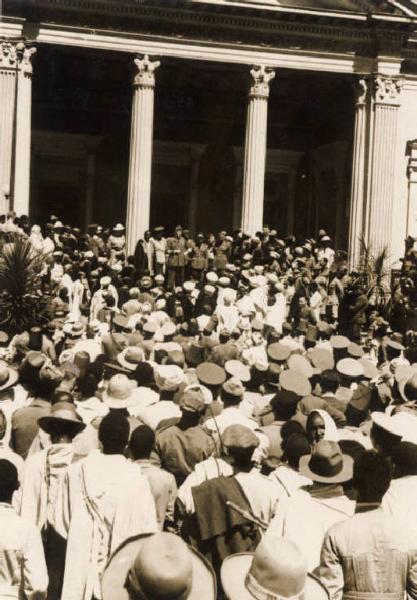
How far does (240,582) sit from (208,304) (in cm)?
1451

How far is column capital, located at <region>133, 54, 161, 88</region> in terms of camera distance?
25250 mm

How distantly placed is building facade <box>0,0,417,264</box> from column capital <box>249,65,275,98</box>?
0.03m

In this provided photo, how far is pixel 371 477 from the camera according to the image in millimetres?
4953

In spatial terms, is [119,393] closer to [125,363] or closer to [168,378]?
[168,378]

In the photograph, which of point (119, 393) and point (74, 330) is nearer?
point (119, 393)

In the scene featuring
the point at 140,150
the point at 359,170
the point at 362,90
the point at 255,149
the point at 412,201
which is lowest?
the point at 412,201

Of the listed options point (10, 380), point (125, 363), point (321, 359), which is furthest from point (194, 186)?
point (10, 380)

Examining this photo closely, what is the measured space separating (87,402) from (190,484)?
10.8 ft

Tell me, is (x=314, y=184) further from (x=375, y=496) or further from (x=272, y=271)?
(x=375, y=496)

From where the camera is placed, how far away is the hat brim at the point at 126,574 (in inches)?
165

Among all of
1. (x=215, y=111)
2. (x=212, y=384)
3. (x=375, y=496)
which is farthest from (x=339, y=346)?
(x=215, y=111)

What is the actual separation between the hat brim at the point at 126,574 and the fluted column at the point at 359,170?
899 inches

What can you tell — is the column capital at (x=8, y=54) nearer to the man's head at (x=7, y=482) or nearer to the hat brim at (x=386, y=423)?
the hat brim at (x=386, y=423)

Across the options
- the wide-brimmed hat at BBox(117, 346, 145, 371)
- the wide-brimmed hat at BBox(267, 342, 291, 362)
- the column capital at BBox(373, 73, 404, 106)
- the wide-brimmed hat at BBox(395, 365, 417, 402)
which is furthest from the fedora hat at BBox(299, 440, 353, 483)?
the column capital at BBox(373, 73, 404, 106)
